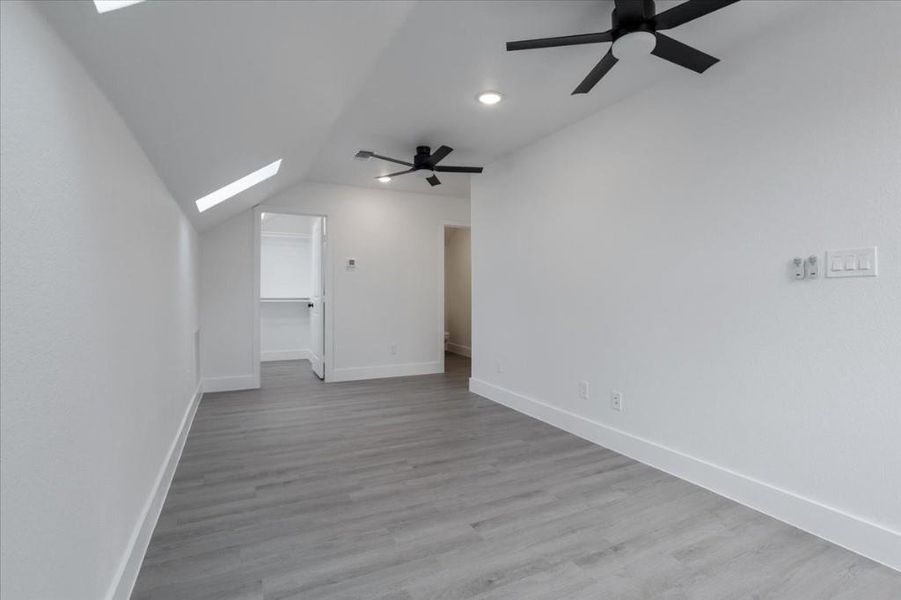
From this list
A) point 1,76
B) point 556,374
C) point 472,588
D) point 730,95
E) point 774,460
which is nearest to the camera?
point 1,76

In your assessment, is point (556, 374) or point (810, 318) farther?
point (556, 374)

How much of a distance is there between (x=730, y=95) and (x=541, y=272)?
1892mm

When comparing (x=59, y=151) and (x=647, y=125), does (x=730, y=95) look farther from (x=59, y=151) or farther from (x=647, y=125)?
(x=59, y=151)

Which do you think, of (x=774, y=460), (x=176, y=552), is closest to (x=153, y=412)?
(x=176, y=552)

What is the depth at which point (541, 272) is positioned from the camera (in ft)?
13.0

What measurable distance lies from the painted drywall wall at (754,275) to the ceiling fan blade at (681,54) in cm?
49

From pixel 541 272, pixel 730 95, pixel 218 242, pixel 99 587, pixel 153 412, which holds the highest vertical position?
pixel 730 95

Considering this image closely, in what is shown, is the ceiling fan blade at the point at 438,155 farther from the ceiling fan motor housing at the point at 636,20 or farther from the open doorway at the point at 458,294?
the open doorway at the point at 458,294

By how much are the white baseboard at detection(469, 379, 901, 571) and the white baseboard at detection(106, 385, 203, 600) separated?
280 cm

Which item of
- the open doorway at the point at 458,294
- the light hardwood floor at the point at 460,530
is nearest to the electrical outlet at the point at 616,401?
the light hardwood floor at the point at 460,530

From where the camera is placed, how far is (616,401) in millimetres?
3207

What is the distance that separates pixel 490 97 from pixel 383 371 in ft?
12.6

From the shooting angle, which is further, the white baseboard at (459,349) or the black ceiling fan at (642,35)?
the white baseboard at (459,349)

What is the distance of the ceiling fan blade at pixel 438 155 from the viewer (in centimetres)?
363
